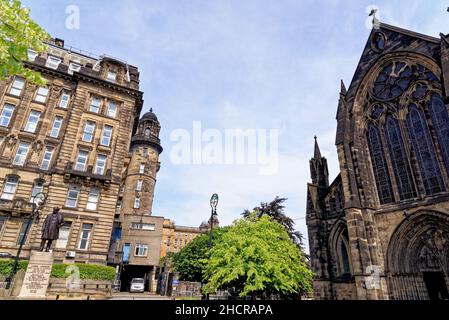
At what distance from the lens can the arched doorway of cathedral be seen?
16.0 meters

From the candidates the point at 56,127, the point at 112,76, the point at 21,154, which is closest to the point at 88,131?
the point at 56,127

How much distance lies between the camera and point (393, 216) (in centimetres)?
1842

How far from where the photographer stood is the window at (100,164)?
2764cm

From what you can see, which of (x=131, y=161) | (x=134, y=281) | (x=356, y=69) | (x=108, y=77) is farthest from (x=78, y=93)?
(x=356, y=69)

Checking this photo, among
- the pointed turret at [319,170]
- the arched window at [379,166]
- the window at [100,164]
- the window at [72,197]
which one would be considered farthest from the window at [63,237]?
the arched window at [379,166]

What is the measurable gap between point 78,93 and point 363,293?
33.0 metres

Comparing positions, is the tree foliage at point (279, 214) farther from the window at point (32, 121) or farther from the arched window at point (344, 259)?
the window at point (32, 121)

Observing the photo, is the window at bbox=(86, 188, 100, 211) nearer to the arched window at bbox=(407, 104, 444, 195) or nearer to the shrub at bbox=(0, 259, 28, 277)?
the shrub at bbox=(0, 259, 28, 277)

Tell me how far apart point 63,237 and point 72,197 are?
3.85 meters

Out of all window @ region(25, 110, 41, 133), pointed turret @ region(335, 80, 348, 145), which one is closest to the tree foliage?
pointed turret @ region(335, 80, 348, 145)

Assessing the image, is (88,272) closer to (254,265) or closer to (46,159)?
(46,159)

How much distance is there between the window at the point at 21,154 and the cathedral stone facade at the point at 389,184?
28208 mm

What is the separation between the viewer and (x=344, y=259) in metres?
Result: 20.9
